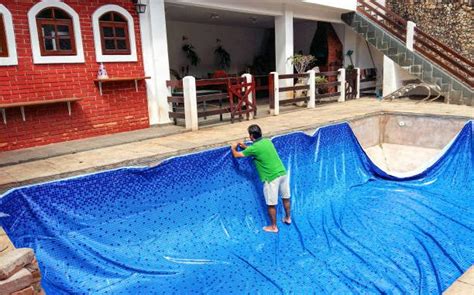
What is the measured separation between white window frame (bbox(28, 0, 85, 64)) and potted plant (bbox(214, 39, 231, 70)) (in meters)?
8.67

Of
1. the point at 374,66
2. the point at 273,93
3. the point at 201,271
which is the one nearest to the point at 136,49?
the point at 273,93

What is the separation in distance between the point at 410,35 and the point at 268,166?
935 centimetres

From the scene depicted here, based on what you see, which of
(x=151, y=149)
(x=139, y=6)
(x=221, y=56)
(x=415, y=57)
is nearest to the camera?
(x=151, y=149)

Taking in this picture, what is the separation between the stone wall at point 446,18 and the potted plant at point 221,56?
7385 millimetres

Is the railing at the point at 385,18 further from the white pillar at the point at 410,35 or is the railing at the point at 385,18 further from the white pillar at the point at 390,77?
the white pillar at the point at 390,77

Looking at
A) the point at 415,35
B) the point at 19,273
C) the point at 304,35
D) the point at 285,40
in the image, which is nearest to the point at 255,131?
the point at 19,273

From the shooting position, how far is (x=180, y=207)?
5602 millimetres

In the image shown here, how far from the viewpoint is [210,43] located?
15281mm

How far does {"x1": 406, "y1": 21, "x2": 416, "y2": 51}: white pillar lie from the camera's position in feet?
40.8

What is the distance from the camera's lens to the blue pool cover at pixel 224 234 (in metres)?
4.44

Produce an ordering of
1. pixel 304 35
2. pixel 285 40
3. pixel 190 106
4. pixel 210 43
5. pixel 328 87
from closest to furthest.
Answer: pixel 190 106
pixel 285 40
pixel 328 87
pixel 210 43
pixel 304 35

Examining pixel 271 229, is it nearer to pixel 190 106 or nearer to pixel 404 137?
pixel 190 106

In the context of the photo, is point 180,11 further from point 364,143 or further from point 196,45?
point 364,143

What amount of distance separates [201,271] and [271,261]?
0.98 m
